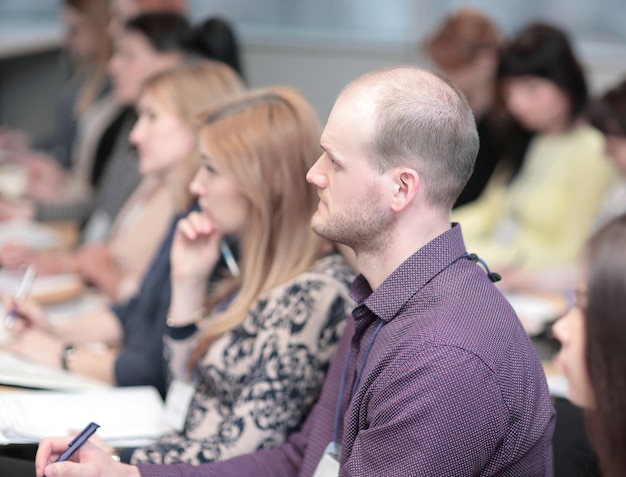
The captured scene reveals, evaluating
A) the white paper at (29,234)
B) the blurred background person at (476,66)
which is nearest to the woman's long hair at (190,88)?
the white paper at (29,234)

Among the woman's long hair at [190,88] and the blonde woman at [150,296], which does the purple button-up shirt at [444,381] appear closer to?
the blonde woman at [150,296]

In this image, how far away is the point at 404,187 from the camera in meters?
1.27

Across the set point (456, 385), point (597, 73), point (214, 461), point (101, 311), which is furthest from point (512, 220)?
point (456, 385)

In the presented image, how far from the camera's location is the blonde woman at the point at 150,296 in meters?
2.17

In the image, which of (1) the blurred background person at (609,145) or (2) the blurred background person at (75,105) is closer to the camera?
(1) the blurred background person at (609,145)

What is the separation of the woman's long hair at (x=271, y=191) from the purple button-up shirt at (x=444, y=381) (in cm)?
45

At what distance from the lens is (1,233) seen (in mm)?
3271

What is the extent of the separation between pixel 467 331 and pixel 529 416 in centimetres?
15

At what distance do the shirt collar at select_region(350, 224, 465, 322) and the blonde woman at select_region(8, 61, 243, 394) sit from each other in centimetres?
91

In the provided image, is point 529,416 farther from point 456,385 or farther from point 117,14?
point 117,14

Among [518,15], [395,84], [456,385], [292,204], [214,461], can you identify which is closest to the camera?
[456,385]

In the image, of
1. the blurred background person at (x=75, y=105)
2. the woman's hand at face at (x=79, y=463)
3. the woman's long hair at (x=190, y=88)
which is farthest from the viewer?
the blurred background person at (x=75, y=105)

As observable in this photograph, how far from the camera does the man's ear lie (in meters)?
1.26

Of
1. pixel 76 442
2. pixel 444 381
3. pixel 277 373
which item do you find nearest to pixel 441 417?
pixel 444 381
